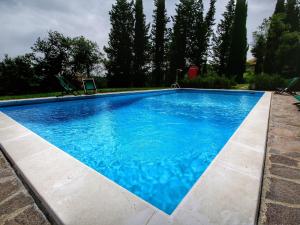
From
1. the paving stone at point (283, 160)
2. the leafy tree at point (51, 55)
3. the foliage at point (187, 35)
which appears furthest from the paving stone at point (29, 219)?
the foliage at point (187, 35)

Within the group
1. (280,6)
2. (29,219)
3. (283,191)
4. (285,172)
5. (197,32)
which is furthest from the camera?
(197,32)

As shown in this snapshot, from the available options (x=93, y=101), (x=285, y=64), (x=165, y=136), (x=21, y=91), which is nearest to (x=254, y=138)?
(x=165, y=136)

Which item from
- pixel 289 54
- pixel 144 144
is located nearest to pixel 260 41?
pixel 289 54

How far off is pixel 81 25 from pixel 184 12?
517 inches

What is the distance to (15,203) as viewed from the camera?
57.4 inches

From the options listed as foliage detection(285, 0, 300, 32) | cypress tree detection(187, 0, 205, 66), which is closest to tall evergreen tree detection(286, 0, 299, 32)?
foliage detection(285, 0, 300, 32)

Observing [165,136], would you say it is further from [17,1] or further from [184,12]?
[184,12]

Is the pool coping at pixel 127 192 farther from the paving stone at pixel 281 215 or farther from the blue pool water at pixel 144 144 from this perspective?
the blue pool water at pixel 144 144

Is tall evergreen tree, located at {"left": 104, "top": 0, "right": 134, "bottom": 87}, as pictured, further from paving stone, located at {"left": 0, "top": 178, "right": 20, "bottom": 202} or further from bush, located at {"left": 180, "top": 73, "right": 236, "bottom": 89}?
paving stone, located at {"left": 0, "top": 178, "right": 20, "bottom": 202}

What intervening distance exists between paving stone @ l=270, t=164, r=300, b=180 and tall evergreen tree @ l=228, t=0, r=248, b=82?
2157cm

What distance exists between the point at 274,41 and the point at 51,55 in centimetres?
2136

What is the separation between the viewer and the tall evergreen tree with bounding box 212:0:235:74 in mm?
23844

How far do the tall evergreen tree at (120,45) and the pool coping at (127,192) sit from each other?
18.4 metres

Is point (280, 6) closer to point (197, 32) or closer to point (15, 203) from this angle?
point (197, 32)
